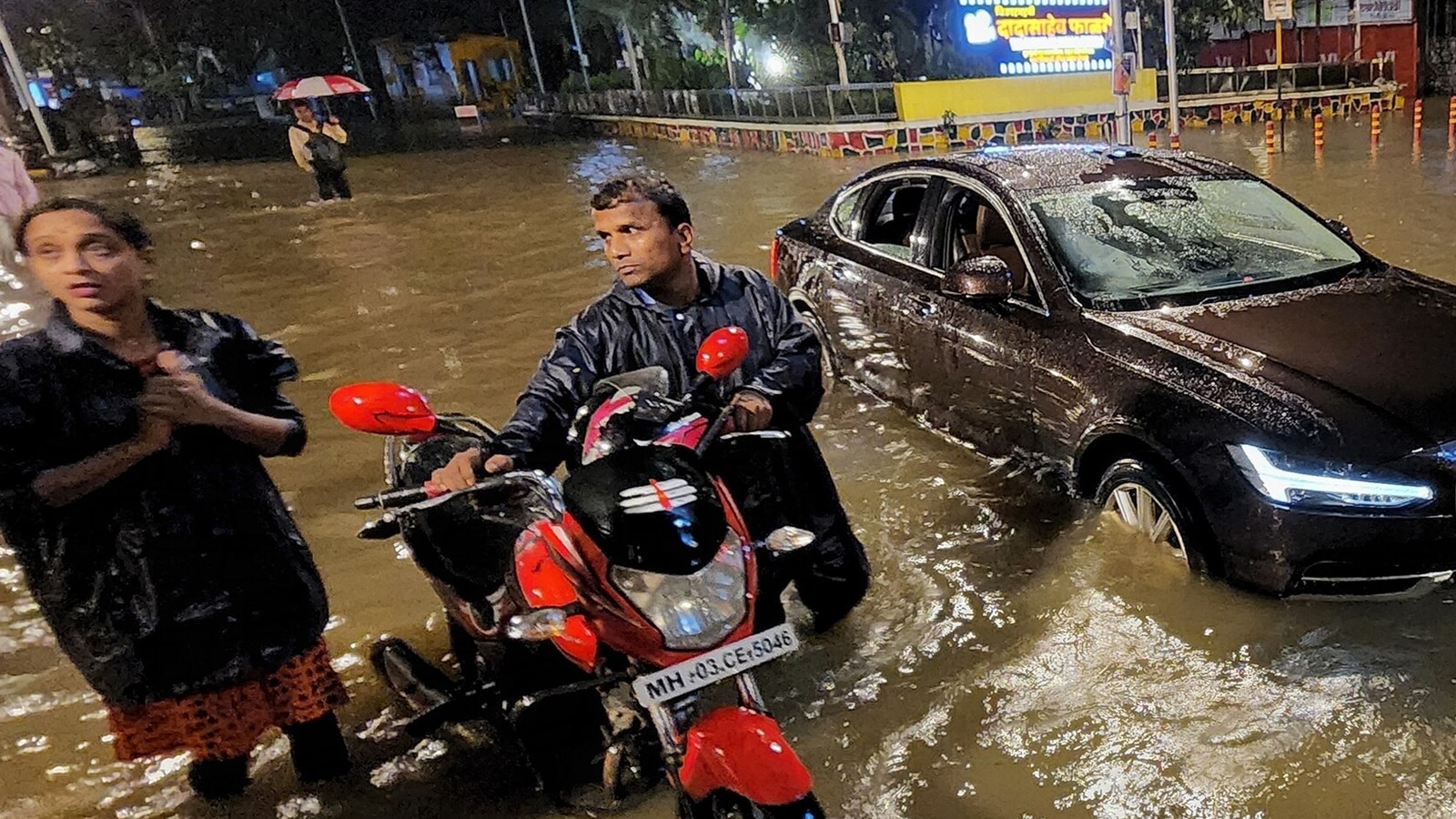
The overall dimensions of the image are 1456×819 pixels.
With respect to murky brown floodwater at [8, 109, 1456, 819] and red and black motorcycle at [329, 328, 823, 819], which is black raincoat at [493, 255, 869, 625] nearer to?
red and black motorcycle at [329, 328, 823, 819]

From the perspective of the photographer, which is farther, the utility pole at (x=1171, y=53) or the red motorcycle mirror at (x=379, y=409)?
the utility pole at (x=1171, y=53)

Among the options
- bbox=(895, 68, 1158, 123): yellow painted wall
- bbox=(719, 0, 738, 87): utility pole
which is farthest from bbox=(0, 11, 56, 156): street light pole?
bbox=(895, 68, 1158, 123): yellow painted wall

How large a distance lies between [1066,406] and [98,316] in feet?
10.9

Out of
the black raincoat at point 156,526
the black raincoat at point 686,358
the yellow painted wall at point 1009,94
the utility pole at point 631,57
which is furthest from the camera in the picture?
the utility pole at point 631,57

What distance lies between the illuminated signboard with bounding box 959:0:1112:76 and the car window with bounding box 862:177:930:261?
57.1 feet

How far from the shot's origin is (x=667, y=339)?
304 centimetres

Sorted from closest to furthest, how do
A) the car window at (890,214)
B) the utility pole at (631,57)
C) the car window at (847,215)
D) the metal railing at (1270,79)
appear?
the car window at (890,214) → the car window at (847,215) → the metal railing at (1270,79) → the utility pole at (631,57)

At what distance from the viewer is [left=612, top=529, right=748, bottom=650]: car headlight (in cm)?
203

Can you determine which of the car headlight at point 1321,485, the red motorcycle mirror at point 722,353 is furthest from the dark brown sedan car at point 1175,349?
the red motorcycle mirror at point 722,353

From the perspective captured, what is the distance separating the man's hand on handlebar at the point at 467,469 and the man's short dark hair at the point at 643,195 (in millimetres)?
774

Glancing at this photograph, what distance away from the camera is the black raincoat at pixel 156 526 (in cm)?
245

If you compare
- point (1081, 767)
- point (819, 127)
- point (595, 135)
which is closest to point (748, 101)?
point (819, 127)

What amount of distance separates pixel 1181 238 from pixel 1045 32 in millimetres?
19323

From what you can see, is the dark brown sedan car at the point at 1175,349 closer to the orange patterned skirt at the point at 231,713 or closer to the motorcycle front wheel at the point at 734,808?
the motorcycle front wheel at the point at 734,808
